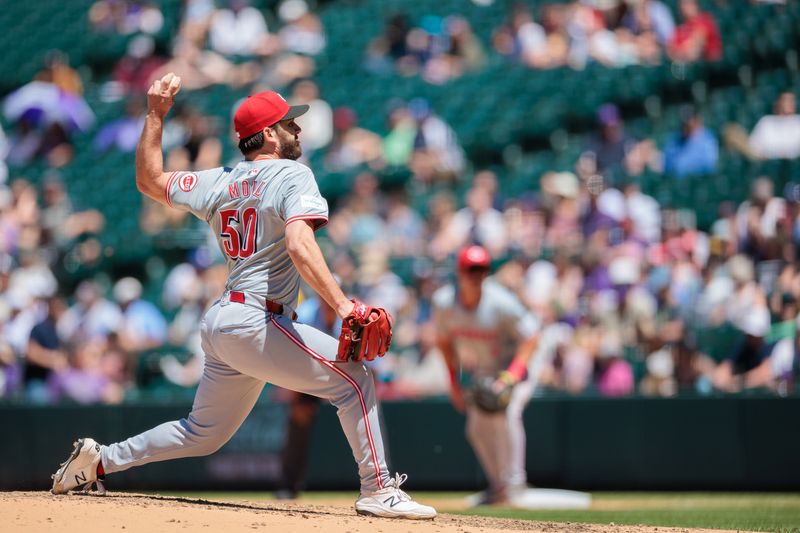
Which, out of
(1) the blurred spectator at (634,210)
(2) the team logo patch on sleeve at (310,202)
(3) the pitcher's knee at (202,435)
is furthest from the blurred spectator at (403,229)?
(2) the team logo patch on sleeve at (310,202)

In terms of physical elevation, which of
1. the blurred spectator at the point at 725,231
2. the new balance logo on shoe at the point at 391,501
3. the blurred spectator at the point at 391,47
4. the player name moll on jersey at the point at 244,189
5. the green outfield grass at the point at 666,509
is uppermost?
the blurred spectator at the point at 391,47

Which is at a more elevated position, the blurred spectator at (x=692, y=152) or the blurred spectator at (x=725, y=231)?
the blurred spectator at (x=692, y=152)

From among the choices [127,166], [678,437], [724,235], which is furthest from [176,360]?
[724,235]

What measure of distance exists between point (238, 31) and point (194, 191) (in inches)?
400

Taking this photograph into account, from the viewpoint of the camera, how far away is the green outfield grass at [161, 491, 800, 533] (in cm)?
709

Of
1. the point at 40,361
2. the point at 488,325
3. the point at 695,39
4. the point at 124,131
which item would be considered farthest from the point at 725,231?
the point at 124,131

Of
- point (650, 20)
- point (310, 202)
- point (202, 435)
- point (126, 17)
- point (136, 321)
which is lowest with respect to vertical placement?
point (202, 435)

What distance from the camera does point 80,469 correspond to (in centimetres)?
550

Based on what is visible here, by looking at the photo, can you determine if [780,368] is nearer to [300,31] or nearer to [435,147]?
[435,147]

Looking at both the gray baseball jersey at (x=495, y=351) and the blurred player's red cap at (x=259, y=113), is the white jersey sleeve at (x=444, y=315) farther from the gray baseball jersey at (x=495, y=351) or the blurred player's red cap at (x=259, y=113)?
the blurred player's red cap at (x=259, y=113)

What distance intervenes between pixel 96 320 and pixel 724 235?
627 cm

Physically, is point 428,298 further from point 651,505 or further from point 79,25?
point 79,25

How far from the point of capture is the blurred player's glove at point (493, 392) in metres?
8.15

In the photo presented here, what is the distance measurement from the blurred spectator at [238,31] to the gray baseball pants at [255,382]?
10080 mm
